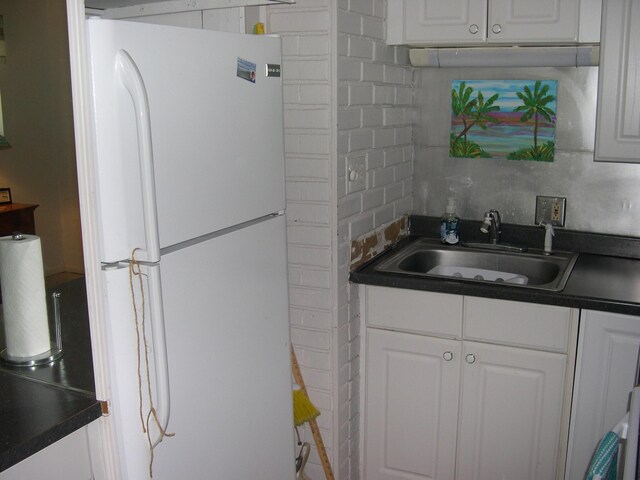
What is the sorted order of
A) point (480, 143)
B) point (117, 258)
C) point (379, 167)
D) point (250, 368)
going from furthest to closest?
point (480, 143) < point (379, 167) < point (250, 368) < point (117, 258)

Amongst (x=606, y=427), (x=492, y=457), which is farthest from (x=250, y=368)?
(x=606, y=427)

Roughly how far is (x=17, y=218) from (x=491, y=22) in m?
3.06

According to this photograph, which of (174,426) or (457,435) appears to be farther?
(457,435)

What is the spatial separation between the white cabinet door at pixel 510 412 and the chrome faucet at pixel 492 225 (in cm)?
62

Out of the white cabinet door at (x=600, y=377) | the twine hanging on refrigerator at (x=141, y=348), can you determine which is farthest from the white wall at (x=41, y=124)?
the white cabinet door at (x=600, y=377)

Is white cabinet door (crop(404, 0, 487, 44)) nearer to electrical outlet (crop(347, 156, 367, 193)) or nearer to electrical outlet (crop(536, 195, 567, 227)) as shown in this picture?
electrical outlet (crop(347, 156, 367, 193))

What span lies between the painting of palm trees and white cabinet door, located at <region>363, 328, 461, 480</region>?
907 millimetres

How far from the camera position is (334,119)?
83.1 inches

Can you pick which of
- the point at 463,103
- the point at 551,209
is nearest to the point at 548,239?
the point at 551,209

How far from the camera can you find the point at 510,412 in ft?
7.34

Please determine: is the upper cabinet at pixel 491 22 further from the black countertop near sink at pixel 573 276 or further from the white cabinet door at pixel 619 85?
the black countertop near sink at pixel 573 276

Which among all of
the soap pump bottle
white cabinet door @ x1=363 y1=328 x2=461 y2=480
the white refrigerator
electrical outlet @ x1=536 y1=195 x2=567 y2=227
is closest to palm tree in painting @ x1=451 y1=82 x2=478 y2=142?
the soap pump bottle

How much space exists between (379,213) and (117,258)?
4.64ft

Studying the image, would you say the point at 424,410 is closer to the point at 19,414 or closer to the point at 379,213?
the point at 379,213
